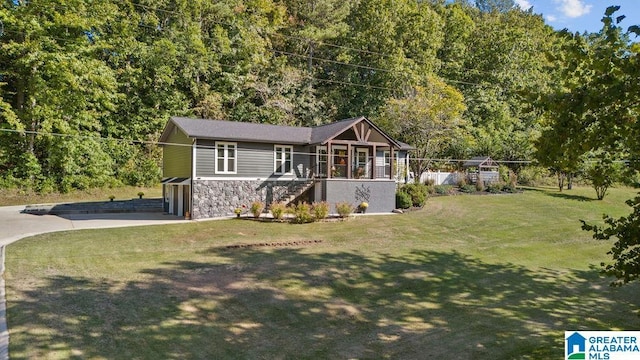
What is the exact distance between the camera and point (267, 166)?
71.2 feet

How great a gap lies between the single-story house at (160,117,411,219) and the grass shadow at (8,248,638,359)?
8.84m

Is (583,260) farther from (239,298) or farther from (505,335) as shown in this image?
(239,298)

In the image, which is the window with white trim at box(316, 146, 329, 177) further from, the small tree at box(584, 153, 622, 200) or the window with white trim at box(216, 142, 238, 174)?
the small tree at box(584, 153, 622, 200)

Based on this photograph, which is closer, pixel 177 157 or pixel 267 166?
pixel 267 166

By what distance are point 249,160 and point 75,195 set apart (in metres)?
15.2

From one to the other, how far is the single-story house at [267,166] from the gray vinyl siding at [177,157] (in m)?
0.05

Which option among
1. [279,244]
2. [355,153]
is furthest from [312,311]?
[355,153]

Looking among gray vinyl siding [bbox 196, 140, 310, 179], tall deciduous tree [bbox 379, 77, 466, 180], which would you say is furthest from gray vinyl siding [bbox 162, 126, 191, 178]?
tall deciduous tree [bbox 379, 77, 466, 180]

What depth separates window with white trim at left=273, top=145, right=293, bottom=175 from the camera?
22.1m

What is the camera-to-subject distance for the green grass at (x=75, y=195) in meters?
25.7

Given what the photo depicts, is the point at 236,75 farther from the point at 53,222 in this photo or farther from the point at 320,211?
the point at 320,211

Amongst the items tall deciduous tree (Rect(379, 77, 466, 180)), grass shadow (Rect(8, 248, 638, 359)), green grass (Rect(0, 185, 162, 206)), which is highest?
tall deciduous tree (Rect(379, 77, 466, 180))

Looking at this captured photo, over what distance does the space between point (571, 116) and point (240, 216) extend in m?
16.9

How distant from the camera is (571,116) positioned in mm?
4383
